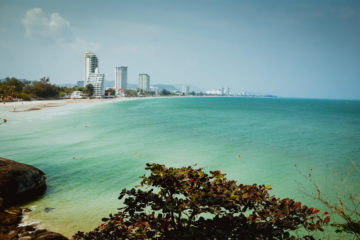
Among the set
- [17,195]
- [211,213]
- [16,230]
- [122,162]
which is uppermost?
[211,213]

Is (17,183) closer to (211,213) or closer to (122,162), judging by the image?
(122,162)

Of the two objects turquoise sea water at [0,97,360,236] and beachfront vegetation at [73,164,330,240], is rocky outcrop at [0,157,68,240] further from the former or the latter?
beachfront vegetation at [73,164,330,240]

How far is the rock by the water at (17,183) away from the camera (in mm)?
6586

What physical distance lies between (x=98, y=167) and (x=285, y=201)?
10.4 metres

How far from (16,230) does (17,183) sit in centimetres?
217

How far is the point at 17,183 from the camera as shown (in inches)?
274

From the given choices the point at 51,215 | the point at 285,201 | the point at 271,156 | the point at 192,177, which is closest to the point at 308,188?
the point at 271,156

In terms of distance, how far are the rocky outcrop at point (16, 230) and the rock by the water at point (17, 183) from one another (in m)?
0.58

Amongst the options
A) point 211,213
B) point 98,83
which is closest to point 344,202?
point 211,213

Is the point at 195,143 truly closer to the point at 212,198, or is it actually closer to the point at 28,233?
the point at 28,233

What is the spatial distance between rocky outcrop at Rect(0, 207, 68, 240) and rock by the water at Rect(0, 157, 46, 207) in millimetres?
584

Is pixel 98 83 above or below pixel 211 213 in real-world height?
above

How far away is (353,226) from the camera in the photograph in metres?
3.21

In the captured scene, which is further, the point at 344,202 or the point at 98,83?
the point at 98,83
